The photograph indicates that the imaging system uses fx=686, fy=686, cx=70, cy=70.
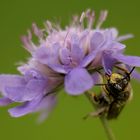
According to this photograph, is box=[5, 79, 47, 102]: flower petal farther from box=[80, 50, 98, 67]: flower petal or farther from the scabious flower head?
box=[80, 50, 98, 67]: flower petal

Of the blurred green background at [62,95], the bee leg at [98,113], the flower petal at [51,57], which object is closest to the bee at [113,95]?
the bee leg at [98,113]

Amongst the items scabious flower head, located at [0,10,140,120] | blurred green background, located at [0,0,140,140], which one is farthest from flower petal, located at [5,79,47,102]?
blurred green background, located at [0,0,140,140]

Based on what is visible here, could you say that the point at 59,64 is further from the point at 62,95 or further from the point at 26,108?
the point at 62,95

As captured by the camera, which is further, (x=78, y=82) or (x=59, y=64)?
(x=59, y=64)

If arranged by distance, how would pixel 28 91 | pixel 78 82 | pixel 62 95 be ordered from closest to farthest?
pixel 78 82, pixel 28 91, pixel 62 95

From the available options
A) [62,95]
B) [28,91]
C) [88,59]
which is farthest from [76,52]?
[62,95]

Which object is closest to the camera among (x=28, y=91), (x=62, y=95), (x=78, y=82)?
(x=78, y=82)

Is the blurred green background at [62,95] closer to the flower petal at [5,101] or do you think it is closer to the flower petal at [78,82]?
the flower petal at [5,101]

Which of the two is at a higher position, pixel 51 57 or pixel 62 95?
pixel 51 57
